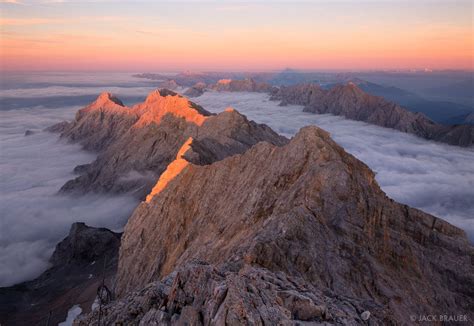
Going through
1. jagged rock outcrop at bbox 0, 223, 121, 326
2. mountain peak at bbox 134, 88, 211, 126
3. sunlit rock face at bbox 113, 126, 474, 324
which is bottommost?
jagged rock outcrop at bbox 0, 223, 121, 326

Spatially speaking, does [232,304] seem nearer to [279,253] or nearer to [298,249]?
[279,253]

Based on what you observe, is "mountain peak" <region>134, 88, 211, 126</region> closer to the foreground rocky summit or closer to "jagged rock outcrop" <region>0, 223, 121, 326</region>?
"jagged rock outcrop" <region>0, 223, 121, 326</region>

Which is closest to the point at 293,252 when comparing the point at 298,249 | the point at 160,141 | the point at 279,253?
the point at 298,249

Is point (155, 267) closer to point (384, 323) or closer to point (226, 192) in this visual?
point (226, 192)

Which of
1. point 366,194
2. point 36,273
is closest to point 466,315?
point 366,194

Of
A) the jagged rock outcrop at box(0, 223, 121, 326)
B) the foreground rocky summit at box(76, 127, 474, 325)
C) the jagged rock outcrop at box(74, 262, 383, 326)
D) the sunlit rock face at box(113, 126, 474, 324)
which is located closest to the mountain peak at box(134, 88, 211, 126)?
the jagged rock outcrop at box(0, 223, 121, 326)
